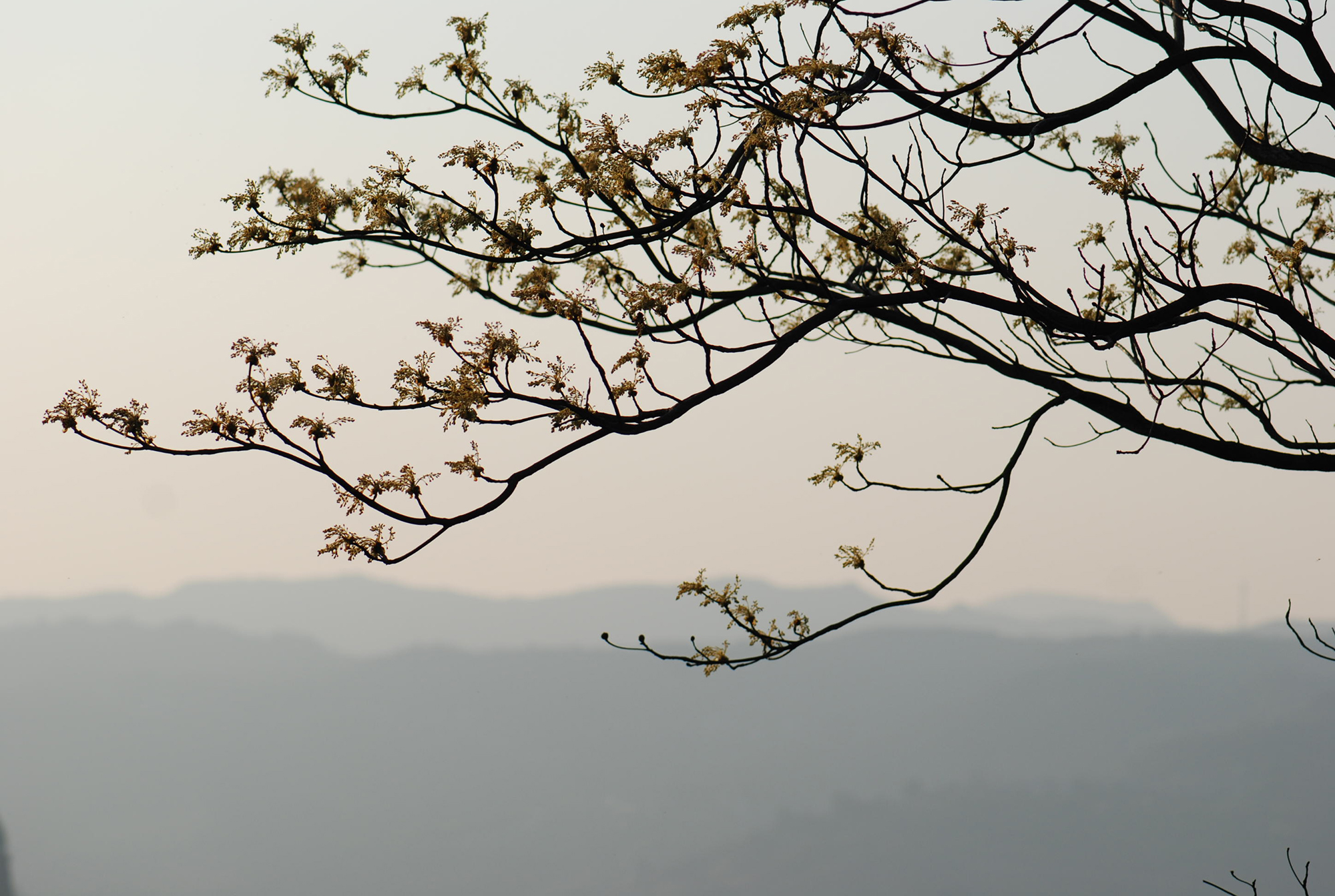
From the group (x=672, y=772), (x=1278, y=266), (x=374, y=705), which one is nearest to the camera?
(x=1278, y=266)

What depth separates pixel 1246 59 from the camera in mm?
5074

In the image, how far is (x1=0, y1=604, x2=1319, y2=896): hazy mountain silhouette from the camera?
12025 cm

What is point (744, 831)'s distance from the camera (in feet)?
462

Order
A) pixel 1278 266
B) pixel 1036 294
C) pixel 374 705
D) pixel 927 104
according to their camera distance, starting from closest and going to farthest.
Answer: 1. pixel 1036 294
2. pixel 927 104
3. pixel 1278 266
4. pixel 374 705

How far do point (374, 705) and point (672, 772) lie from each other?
4964cm

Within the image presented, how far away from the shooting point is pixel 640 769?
15662 centimetres

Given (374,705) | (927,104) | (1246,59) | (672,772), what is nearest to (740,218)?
(927,104)

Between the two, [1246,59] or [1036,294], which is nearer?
[1036,294]

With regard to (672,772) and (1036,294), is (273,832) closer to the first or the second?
(672,772)

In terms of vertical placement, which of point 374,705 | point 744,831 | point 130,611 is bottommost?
point 744,831

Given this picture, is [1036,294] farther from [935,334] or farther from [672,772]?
[672,772]

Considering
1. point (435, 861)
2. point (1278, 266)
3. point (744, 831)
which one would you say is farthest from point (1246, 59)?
point (744, 831)

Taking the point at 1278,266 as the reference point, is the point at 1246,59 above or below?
above

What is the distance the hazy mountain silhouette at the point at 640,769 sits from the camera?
12025 centimetres
